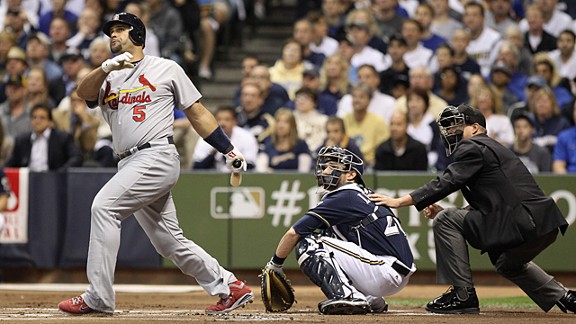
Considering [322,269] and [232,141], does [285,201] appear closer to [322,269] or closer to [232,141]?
[232,141]

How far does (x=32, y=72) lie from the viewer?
47.7 ft

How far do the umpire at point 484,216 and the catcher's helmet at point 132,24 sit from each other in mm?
2133

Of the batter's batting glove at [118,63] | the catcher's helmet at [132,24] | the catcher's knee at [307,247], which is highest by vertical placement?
the catcher's helmet at [132,24]

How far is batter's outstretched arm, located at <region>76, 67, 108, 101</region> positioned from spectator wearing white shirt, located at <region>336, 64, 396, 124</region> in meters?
6.25

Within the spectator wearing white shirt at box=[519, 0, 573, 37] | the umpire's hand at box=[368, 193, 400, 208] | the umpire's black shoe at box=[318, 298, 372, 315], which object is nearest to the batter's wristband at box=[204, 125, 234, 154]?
the umpire's hand at box=[368, 193, 400, 208]

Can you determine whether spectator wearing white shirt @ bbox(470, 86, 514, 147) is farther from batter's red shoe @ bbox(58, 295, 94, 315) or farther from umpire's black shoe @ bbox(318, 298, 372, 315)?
batter's red shoe @ bbox(58, 295, 94, 315)

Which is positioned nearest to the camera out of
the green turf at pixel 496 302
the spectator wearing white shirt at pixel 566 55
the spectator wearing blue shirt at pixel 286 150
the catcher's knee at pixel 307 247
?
the catcher's knee at pixel 307 247

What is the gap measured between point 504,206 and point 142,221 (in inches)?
106

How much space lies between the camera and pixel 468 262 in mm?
8367

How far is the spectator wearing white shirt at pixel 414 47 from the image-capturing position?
15.1 metres

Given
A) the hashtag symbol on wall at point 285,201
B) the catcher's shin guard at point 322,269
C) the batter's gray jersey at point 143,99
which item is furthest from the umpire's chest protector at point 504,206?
the hashtag symbol on wall at point 285,201

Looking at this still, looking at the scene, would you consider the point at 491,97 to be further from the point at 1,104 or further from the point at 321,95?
the point at 1,104

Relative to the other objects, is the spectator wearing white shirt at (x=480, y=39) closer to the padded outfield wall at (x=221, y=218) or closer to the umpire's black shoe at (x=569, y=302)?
the padded outfield wall at (x=221, y=218)

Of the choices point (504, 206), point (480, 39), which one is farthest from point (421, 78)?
point (504, 206)
